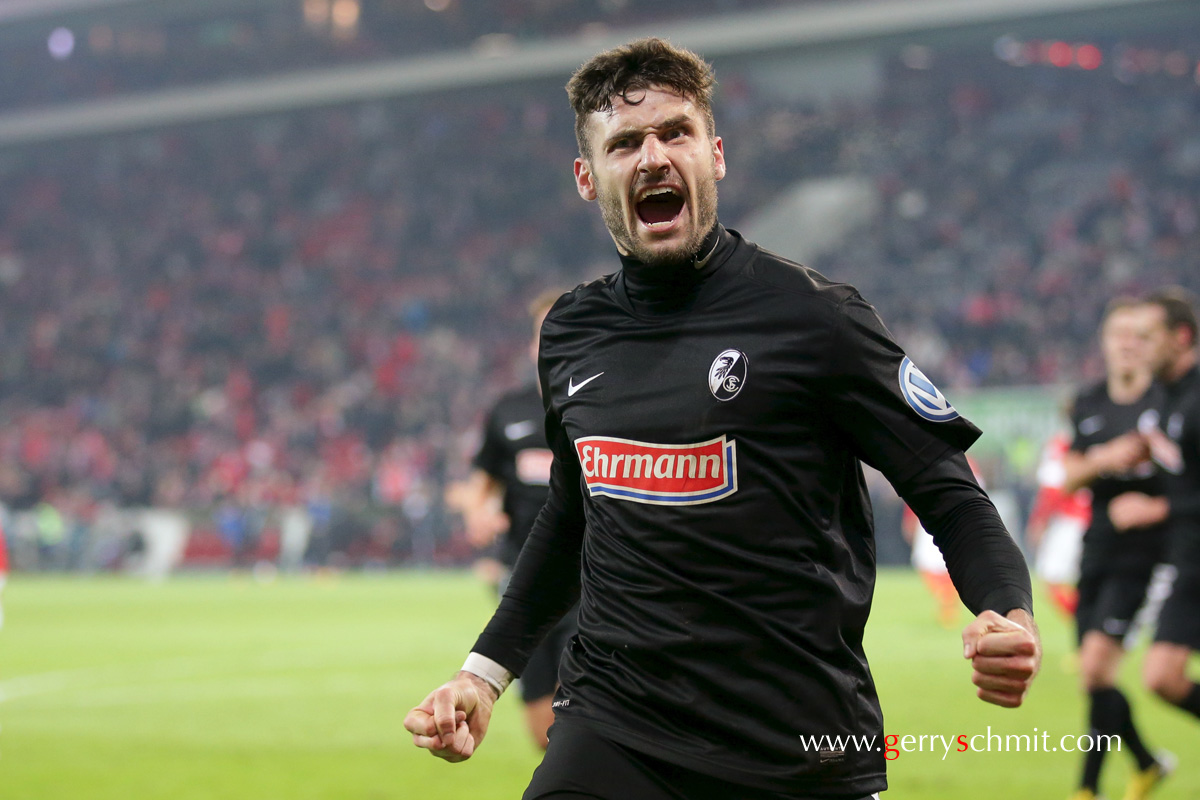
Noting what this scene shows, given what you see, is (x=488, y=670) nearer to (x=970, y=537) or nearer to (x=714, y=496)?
(x=714, y=496)

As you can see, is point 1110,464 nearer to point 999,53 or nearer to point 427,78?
point 999,53

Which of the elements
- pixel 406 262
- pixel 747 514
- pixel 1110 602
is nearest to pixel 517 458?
pixel 1110 602

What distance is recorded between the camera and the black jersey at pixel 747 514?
2.54 meters

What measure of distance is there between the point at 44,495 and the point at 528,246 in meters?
12.8

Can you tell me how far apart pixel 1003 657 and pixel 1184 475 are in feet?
15.7

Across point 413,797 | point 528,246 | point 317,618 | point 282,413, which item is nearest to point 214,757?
point 413,797

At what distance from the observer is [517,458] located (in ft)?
23.0

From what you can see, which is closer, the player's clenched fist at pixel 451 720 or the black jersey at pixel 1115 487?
the player's clenched fist at pixel 451 720

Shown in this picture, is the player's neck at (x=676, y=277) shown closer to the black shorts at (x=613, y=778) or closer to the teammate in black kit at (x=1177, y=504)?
the black shorts at (x=613, y=778)

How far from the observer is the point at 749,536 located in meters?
2.60

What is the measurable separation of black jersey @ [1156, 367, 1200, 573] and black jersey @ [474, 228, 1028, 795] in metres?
4.23

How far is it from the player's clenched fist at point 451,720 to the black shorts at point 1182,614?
14.5 feet

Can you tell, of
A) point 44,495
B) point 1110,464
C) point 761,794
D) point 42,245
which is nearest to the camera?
point 761,794

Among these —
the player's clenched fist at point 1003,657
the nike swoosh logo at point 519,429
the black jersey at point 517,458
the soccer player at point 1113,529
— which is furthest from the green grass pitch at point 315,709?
the player's clenched fist at point 1003,657
